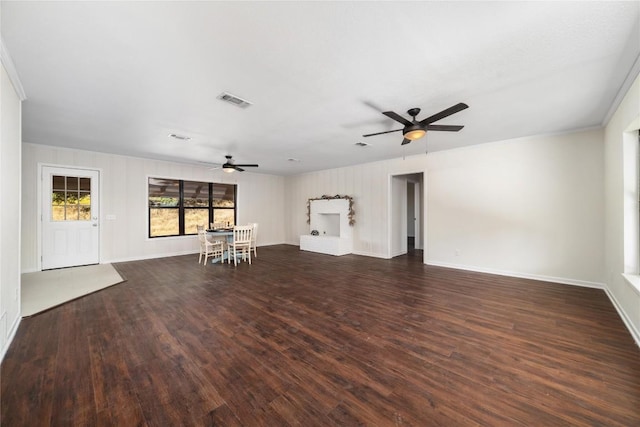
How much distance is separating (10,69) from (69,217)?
433 centimetres

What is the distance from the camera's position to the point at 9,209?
234 cm


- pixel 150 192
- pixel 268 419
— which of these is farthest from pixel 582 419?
pixel 150 192

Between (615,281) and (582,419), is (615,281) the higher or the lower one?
the higher one

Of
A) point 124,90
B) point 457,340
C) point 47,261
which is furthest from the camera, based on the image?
point 47,261

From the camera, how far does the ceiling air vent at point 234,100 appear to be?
2.84m

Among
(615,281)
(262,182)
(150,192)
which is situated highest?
(262,182)

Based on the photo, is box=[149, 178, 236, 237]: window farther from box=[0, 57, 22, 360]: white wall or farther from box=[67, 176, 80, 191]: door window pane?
box=[0, 57, 22, 360]: white wall

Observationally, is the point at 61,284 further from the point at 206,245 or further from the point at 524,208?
the point at 524,208

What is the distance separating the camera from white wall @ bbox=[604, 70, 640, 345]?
2512mm

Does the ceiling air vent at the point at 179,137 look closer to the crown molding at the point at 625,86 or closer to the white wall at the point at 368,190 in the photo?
the white wall at the point at 368,190

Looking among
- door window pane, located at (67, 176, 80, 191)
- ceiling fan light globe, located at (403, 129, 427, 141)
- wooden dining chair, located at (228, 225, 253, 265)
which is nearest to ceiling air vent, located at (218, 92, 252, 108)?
ceiling fan light globe, located at (403, 129, 427, 141)

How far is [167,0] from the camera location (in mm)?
1559

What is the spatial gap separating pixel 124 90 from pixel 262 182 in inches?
243

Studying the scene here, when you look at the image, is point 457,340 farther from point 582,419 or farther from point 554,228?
point 554,228
